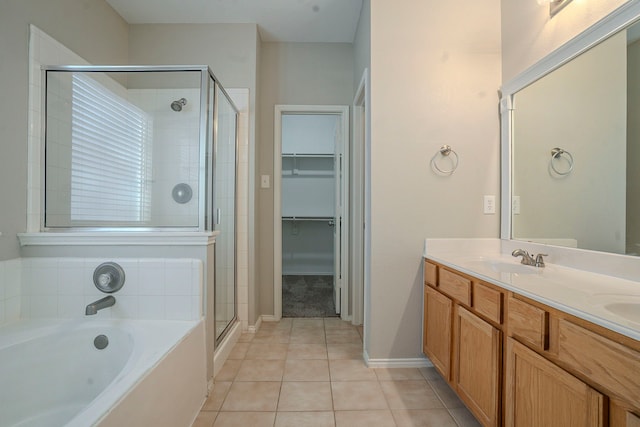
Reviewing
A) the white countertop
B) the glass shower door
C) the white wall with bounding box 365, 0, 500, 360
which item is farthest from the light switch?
the white countertop

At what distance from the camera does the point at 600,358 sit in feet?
2.61

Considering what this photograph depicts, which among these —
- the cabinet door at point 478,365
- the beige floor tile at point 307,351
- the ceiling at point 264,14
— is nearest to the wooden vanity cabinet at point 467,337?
the cabinet door at point 478,365

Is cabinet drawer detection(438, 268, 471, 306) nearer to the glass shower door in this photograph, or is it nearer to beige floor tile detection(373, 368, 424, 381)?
beige floor tile detection(373, 368, 424, 381)

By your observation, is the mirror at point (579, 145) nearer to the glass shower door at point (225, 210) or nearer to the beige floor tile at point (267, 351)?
the beige floor tile at point (267, 351)

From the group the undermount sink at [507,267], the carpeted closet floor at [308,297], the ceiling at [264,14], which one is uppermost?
the ceiling at [264,14]

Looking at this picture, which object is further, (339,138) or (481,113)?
(339,138)

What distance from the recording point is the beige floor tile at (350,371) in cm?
187

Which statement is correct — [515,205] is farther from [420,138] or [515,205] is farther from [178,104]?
[178,104]

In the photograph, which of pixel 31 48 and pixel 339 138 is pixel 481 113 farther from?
pixel 31 48

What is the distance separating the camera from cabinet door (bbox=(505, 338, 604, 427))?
2.72 ft

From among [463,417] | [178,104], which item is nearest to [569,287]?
[463,417]

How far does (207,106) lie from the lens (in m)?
1.87

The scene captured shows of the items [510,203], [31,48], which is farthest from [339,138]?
[31,48]

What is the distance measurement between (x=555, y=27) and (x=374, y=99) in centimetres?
102
